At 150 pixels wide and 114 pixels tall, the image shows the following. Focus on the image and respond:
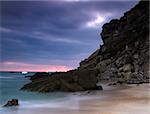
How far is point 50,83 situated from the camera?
39.2 m

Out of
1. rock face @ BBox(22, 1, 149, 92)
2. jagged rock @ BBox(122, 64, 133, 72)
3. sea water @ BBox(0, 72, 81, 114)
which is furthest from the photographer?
jagged rock @ BBox(122, 64, 133, 72)

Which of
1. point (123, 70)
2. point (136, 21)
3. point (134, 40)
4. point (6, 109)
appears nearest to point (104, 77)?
point (123, 70)

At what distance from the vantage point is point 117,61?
51656mm

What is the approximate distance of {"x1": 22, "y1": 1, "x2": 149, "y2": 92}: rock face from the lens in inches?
1516

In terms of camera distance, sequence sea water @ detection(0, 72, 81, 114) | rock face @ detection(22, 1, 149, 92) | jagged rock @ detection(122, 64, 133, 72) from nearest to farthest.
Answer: sea water @ detection(0, 72, 81, 114), rock face @ detection(22, 1, 149, 92), jagged rock @ detection(122, 64, 133, 72)

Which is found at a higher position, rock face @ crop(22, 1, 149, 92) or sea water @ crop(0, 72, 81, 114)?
rock face @ crop(22, 1, 149, 92)

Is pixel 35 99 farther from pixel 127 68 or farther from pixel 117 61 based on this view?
pixel 117 61

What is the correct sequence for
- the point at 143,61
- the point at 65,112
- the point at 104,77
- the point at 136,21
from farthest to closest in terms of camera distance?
1. the point at 136,21
2. the point at 104,77
3. the point at 143,61
4. the point at 65,112

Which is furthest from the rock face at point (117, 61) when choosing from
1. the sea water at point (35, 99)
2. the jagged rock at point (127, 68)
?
the sea water at point (35, 99)

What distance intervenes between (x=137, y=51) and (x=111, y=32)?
12048 millimetres

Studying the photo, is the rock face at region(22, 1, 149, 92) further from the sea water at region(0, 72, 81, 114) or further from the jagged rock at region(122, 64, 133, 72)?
the sea water at region(0, 72, 81, 114)

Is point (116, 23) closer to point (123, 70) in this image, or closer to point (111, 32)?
point (111, 32)

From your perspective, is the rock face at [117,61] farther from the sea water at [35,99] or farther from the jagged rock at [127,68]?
the sea water at [35,99]

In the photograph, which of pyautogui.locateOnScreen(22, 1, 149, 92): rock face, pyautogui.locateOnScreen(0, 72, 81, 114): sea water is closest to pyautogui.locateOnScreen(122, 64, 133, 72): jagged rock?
pyautogui.locateOnScreen(22, 1, 149, 92): rock face
